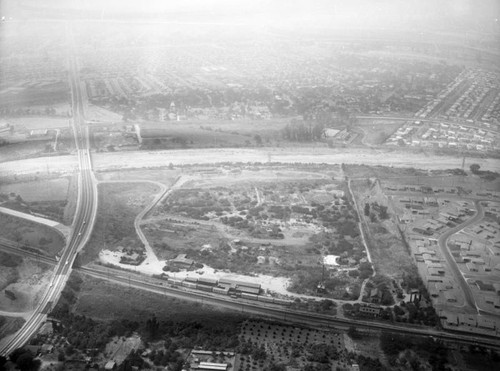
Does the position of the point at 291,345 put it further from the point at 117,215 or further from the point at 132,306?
the point at 117,215

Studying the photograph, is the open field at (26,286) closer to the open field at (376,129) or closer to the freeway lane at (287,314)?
the freeway lane at (287,314)

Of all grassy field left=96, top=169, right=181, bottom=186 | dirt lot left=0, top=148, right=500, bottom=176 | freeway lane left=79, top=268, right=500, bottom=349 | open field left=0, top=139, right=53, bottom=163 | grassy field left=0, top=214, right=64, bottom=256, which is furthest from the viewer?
open field left=0, top=139, right=53, bottom=163

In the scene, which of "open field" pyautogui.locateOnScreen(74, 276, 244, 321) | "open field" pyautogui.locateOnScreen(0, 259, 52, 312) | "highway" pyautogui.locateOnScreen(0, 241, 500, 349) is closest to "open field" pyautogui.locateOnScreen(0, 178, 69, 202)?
"open field" pyautogui.locateOnScreen(0, 259, 52, 312)

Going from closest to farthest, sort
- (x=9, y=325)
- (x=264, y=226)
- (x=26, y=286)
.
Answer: (x=9, y=325) < (x=26, y=286) < (x=264, y=226)

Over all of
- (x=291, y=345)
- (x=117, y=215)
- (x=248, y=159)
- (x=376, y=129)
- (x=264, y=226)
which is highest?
(x=291, y=345)

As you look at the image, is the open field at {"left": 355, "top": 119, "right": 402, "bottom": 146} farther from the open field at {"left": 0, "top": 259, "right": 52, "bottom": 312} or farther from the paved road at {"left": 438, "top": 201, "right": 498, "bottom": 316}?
the open field at {"left": 0, "top": 259, "right": 52, "bottom": 312}

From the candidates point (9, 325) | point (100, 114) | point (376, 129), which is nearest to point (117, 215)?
point (9, 325)
